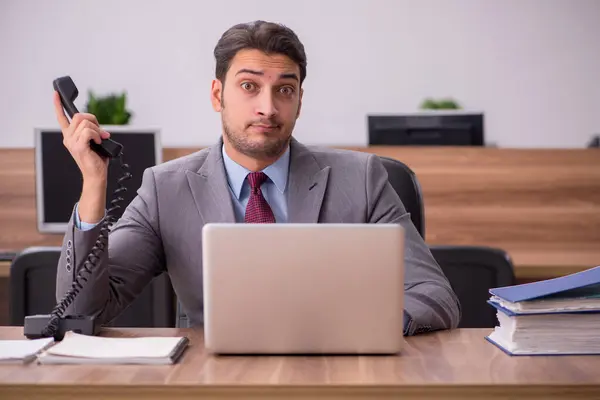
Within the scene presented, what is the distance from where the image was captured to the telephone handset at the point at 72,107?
60.2 inches

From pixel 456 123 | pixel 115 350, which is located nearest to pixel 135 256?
pixel 115 350

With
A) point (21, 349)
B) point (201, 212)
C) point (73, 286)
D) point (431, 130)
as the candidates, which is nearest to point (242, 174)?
point (201, 212)

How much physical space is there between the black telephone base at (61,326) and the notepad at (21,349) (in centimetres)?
3

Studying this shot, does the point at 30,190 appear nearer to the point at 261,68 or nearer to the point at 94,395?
the point at 261,68

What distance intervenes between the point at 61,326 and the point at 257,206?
583mm

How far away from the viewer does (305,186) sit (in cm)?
185

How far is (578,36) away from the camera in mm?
6285

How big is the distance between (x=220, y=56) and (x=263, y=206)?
383 millimetres

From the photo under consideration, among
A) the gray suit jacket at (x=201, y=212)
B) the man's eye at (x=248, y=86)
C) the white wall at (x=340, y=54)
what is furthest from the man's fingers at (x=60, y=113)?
the white wall at (x=340, y=54)

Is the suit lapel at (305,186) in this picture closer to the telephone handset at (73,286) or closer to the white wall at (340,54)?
the telephone handset at (73,286)

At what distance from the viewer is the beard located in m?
1.80

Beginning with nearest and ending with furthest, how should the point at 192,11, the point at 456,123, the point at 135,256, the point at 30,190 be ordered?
1. the point at 135,256
2. the point at 30,190
3. the point at 456,123
4. the point at 192,11

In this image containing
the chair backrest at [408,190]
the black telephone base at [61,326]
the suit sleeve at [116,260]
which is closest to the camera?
the black telephone base at [61,326]

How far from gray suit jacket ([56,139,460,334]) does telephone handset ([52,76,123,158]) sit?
0.28 metres
